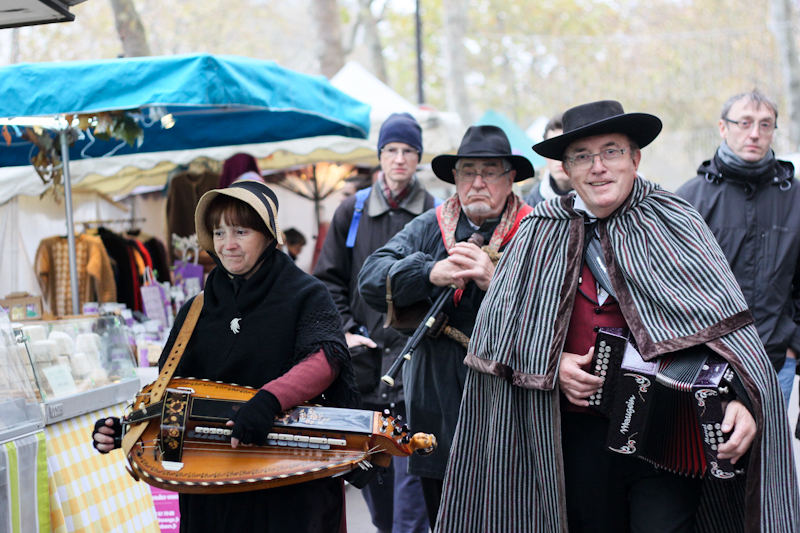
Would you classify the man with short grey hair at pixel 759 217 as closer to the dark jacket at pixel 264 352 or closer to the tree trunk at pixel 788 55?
the dark jacket at pixel 264 352

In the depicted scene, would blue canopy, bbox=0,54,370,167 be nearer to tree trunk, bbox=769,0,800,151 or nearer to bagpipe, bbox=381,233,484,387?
bagpipe, bbox=381,233,484,387

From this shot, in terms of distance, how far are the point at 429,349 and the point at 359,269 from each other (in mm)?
1201

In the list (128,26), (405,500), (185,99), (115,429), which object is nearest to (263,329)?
(115,429)

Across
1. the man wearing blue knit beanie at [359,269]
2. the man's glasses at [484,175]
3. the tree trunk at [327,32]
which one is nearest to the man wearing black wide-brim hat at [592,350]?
the man's glasses at [484,175]

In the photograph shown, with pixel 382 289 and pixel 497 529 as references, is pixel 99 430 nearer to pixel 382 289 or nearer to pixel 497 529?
pixel 382 289

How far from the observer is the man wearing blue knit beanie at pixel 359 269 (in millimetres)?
4207

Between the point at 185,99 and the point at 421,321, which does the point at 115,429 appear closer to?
the point at 421,321

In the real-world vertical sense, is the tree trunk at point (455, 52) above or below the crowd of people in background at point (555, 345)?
above

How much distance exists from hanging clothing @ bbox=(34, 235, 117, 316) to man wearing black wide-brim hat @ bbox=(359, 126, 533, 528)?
4752 millimetres

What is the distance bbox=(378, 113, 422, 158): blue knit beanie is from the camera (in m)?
4.49

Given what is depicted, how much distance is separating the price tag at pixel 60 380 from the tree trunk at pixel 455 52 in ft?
55.3

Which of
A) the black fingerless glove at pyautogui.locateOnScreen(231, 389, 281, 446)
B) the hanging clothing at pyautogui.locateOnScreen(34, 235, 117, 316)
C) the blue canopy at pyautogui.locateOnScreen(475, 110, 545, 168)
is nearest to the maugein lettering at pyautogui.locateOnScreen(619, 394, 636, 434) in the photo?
the black fingerless glove at pyautogui.locateOnScreen(231, 389, 281, 446)

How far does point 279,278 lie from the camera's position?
2.80m

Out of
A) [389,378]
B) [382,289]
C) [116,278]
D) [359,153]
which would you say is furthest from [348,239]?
[359,153]
